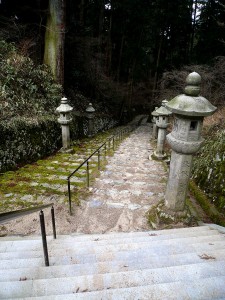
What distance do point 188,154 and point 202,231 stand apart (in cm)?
117

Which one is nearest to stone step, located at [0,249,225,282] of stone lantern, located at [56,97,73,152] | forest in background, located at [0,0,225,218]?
forest in background, located at [0,0,225,218]

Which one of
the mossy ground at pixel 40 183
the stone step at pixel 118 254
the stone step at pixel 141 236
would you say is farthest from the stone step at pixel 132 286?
the mossy ground at pixel 40 183

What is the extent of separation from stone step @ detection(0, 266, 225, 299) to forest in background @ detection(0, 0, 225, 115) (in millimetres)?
9247

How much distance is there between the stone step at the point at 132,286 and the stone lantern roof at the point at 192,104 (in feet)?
6.50

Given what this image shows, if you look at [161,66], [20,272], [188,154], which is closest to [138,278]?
[20,272]

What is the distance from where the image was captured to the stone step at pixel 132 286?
1.63 meters

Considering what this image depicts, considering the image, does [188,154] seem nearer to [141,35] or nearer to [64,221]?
[64,221]

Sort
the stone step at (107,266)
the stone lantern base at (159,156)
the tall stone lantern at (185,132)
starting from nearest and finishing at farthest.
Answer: the stone step at (107,266) → the tall stone lantern at (185,132) → the stone lantern base at (159,156)

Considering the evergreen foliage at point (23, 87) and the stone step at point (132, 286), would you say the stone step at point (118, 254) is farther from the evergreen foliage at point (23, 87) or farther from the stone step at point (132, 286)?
the evergreen foliage at point (23, 87)

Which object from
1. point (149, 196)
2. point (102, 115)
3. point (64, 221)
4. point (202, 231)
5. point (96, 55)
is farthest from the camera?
point (102, 115)

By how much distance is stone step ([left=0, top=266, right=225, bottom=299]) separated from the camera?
1.63 metres

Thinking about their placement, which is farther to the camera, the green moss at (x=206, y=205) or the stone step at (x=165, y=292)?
the green moss at (x=206, y=205)

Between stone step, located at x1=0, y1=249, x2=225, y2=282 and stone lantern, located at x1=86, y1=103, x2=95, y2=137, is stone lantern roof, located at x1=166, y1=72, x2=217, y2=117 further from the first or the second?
stone lantern, located at x1=86, y1=103, x2=95, y2=137

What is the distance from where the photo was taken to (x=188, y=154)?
10.7 ft
